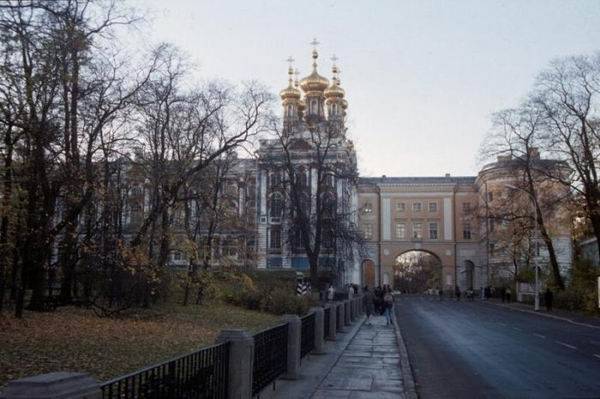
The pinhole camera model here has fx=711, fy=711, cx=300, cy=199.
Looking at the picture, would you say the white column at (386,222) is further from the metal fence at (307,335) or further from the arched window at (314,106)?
the metal fence at (307,335)

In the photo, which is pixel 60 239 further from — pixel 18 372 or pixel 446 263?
pixel 446 263

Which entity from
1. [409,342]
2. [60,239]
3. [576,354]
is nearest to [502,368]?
[576,354]

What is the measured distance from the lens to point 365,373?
49.3 ft

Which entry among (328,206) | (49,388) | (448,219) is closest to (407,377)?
(49,388)

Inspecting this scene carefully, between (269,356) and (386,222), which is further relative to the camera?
(386,222)

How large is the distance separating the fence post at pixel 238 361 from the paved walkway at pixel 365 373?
2.91 metres

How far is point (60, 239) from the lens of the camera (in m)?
24.9

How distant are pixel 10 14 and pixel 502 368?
12.7 meters

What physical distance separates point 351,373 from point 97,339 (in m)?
6.85

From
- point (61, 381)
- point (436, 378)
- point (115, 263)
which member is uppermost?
point (115, 263)

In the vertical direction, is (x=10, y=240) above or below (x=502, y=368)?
above

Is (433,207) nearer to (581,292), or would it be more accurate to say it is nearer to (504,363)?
(581,292)

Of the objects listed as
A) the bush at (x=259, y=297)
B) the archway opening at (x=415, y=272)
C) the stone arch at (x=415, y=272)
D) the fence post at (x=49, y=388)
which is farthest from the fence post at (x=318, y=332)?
the archway opening at (x=415, y=272)

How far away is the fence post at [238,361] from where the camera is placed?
8.79m
